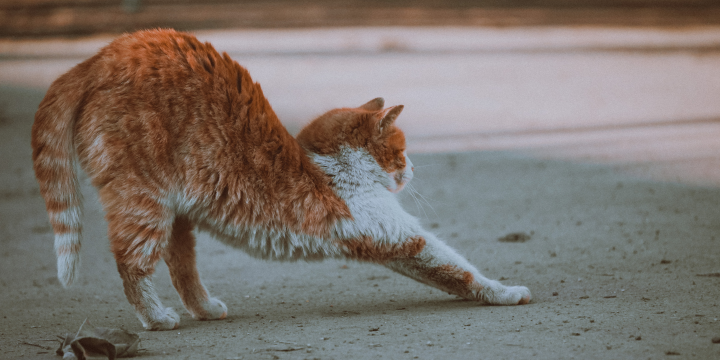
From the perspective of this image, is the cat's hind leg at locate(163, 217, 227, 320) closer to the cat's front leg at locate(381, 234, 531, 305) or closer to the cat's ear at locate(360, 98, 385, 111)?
the cat's front leg at locate(381, 234, 531, 305)

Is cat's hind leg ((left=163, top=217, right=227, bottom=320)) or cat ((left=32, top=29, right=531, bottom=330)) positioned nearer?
cat ((left=32, top=29, right=531, bottom=330))

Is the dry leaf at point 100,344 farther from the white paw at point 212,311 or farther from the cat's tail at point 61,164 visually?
the white paw at point 212,311

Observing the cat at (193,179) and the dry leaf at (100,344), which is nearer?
the dry leaf at (100,344)

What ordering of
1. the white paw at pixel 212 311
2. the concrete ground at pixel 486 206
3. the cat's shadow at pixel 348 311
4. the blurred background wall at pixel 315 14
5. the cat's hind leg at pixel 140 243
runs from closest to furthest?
the concrete ground at pixel 486 206 → the cat's hind leg at pixel 140 243 → the cat's shadow at pixel 348 311 → the white paw at pixel 212 311 → the blurred background wall at pixel 315 14

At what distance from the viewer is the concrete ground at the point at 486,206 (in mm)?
2650

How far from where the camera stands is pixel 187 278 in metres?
3.27

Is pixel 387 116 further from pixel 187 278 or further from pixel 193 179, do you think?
pixel 187 278

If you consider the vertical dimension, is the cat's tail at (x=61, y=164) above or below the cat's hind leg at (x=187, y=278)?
above

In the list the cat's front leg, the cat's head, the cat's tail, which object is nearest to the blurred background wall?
the cat's head

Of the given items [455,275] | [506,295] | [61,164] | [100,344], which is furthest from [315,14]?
[100,344]

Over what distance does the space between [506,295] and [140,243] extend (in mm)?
1656

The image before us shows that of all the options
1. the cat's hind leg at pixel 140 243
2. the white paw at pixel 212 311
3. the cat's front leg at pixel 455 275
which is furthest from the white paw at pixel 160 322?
the cat's front leg at pixel 455 275

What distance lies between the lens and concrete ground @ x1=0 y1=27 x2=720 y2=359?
8.70 feet

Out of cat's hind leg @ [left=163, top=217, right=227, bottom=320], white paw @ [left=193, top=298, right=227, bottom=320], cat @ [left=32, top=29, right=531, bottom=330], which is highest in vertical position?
cat @ [left=32, top=29, right=531, bottom=330]
